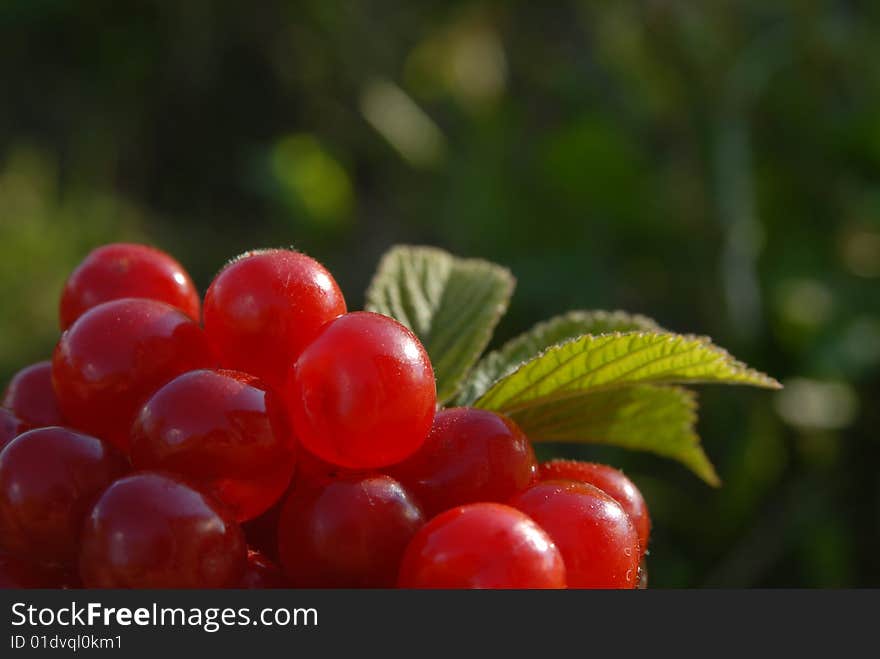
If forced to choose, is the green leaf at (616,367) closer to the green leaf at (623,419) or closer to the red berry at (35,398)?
the green leaf at (623,419)

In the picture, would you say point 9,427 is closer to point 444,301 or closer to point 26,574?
point 26,574

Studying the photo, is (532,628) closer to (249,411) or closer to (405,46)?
(249,411)

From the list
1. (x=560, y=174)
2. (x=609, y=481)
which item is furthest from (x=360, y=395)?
(x=560, y=174)

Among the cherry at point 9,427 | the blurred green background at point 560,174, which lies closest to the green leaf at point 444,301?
the cherry at point 9,427

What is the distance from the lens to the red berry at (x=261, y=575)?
1.61 feet

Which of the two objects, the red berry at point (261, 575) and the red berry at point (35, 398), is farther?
the red berry at point (35, 398)

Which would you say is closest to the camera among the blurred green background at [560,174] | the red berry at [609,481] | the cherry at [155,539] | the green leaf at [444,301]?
the cherry at [155,539]

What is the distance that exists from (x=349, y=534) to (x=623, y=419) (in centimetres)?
24

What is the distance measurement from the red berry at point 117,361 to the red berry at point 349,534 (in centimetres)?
10

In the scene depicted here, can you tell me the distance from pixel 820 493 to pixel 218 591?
5.43 feet

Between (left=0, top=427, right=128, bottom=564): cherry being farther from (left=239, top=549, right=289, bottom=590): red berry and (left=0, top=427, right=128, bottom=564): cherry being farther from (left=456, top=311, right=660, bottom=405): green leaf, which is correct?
(left=456, top=311, right=660, bottom=405): green leaf

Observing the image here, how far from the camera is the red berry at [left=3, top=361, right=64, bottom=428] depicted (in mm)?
594

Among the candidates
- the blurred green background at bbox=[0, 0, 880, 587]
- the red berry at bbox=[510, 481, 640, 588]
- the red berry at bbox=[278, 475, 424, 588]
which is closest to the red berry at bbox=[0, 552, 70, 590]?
the red berry at bbox=[278, 475, 424, 588]

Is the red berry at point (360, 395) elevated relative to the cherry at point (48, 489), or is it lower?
elevated
